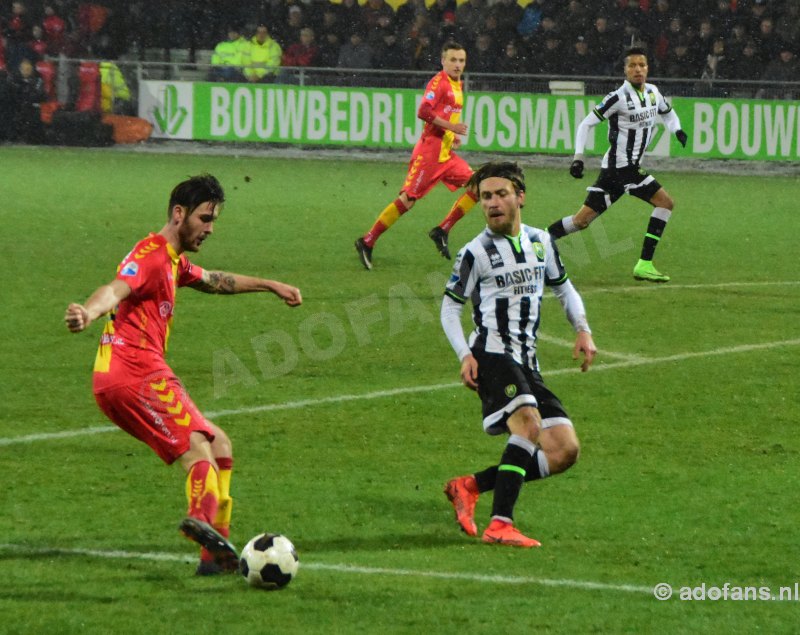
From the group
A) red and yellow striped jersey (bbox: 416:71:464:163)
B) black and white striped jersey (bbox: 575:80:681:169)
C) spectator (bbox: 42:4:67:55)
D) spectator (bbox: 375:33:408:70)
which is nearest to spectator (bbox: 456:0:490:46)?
spectator (bbox: 375:33:408:70)

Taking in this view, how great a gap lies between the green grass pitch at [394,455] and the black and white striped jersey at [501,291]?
76cm

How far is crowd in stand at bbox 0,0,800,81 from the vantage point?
25.5m

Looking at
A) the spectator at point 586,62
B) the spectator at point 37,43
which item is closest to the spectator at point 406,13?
the spectator at point 586,62

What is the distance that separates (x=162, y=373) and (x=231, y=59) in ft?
72.3

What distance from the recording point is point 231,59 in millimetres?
27047

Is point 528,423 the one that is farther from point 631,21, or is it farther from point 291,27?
point 291,27

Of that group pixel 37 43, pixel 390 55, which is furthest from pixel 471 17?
pixel 37 43

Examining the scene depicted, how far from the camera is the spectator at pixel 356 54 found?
26641 mm

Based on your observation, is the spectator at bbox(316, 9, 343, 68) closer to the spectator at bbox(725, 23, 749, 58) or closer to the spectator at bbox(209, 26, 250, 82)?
the spectator at bbox(209, 26, 250, 82)

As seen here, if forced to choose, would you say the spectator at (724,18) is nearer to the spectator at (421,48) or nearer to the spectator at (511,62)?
the spectator at (511,62)

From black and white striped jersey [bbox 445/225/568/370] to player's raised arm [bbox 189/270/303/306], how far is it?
0.70m

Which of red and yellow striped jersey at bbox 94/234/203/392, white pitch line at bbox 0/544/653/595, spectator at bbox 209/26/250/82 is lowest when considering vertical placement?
white pitch line at bbox 0/544/653/595

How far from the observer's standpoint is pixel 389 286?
12992mm

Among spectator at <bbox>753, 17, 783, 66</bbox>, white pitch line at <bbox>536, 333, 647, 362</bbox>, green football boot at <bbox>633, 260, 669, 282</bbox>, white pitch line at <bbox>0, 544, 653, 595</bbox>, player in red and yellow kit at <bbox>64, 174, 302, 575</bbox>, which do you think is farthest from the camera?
spectator at <bbox>753, 17, 783, 66</bbox>
